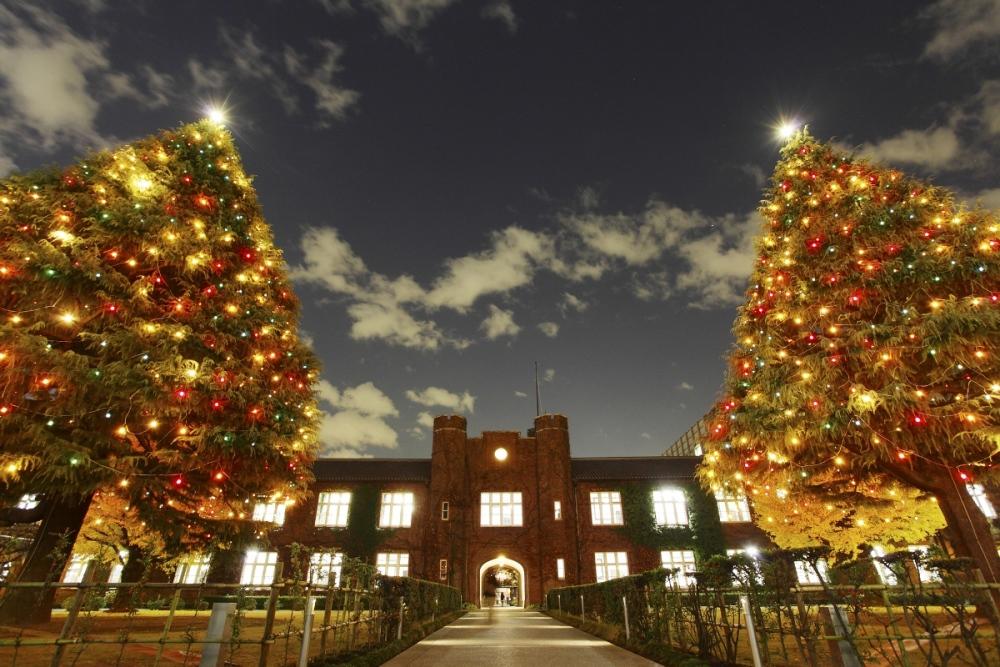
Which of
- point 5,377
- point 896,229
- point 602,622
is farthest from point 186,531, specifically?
point 896,229

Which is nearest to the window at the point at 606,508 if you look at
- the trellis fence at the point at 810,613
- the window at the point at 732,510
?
the window at the point at 732,510

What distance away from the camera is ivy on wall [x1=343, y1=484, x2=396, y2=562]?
24.4 m

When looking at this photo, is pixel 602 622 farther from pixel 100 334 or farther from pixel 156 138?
pixel 156 138

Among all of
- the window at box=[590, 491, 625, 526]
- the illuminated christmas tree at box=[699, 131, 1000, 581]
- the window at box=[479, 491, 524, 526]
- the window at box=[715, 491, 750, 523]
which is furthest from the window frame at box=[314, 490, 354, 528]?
the illuminated christmas tree at box=[699, 131, 1000, 581]

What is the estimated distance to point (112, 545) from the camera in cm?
1388

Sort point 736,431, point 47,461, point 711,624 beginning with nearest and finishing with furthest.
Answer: point 711,624 < point 47,461 < point 736,431

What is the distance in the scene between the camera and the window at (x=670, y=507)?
24.8m

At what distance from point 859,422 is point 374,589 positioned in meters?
8.62

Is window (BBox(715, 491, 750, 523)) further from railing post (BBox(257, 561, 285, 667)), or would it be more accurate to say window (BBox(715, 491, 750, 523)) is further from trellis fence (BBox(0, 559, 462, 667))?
railing post (BBox(257, 561, 285, 667))

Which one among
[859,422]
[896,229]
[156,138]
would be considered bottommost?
[859,422]

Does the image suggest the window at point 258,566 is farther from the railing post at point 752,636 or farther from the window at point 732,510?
the railing post at point 752,636

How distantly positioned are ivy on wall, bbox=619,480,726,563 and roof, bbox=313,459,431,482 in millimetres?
11224

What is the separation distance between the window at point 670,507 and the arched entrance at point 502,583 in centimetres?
788

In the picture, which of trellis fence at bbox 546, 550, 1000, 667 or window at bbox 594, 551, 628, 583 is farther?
window at bbox 594, 551, 628, 583
